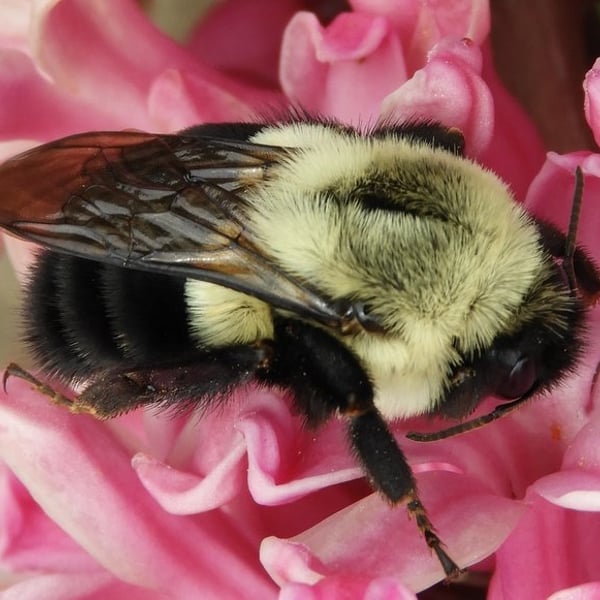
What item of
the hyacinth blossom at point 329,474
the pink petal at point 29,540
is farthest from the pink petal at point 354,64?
the pink petal at point 29,540

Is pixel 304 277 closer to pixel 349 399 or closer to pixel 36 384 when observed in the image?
pixel 349 399

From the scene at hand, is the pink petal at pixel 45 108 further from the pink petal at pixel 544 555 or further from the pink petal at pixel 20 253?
the pink petal at pixel 544 555

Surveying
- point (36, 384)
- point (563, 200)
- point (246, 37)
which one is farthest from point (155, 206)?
point (246, 37)

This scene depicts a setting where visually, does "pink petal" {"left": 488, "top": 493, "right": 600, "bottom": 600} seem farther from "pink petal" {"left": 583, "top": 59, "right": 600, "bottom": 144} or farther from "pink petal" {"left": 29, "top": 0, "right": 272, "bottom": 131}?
"pink petal" {"left": 29, "top": 0, "right": 272, "bottom": 131}

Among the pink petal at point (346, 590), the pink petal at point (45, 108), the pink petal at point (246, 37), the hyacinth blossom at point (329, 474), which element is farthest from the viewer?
the pink petal at point (246, 37)

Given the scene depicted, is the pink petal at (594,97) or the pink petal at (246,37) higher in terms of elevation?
the pink petal at (594,97)

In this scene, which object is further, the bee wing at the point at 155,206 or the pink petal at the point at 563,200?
the pink petal at the point at 563,200

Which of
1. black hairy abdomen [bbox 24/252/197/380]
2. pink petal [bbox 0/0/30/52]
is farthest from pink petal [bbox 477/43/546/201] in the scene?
pink petal [bbox 0/0/30/52]
